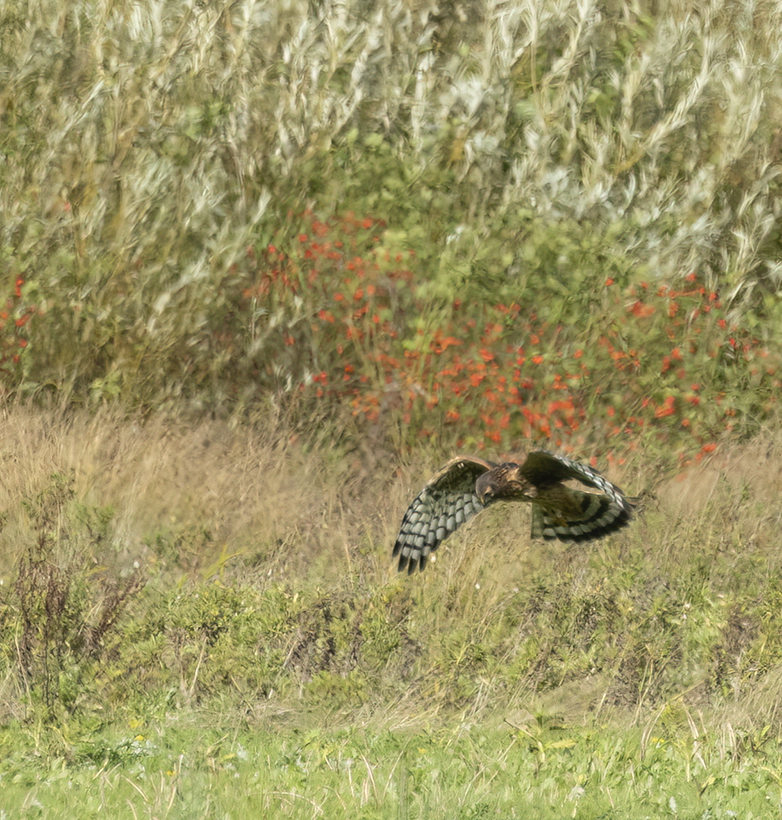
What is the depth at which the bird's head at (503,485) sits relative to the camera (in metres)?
5.19

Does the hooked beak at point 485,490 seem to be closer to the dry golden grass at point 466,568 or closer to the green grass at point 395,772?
the dry golden grass at point 466,568

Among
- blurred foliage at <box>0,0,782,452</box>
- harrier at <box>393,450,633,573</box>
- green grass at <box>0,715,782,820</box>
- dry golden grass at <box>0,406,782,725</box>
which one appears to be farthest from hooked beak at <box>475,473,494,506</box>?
blurred foliage at <box>0,0,782,452</box>

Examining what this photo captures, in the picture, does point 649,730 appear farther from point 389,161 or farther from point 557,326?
point 389,161

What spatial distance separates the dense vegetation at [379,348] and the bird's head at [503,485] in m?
0.77

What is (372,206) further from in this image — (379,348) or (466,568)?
(466,568)

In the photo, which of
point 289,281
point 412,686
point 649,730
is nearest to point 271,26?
point 289,281

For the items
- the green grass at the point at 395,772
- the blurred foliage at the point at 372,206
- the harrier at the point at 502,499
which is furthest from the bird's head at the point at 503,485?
the blurred foliage at the point at 372,206

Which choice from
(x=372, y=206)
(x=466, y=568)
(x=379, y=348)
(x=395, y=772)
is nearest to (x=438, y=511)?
(x=466, y=568)

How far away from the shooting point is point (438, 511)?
557cm

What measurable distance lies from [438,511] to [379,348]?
3356mm

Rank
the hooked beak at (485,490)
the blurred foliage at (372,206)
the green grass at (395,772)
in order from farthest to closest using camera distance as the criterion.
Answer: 1. the blurred foliage at (372,206)
2. the hooked beak at (485,490)
3. the green grass at (395,772)

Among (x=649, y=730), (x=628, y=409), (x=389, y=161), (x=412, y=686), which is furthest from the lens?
(x=389, y=161)

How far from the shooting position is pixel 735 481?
719 centimetres

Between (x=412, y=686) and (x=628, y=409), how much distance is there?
11.9 feet
